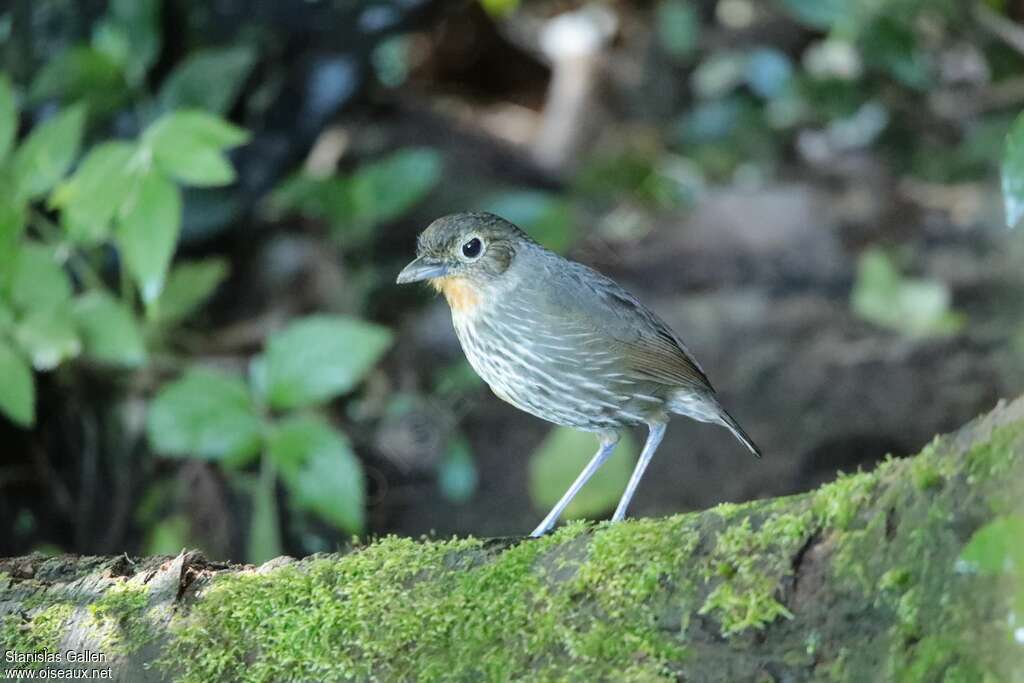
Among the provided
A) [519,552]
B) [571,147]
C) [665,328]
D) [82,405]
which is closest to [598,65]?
[571,147]

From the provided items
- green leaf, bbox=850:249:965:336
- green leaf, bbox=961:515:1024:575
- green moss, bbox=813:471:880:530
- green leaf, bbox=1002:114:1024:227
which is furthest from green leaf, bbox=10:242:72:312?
green leaf, bbox=850:249:965:336

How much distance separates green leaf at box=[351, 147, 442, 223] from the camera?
5.50 m

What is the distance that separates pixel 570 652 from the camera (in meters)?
2.26

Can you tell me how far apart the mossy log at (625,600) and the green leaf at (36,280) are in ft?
5.26

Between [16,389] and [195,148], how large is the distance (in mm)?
985

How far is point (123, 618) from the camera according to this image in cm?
252

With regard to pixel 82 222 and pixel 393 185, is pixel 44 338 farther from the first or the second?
pixel 393 185

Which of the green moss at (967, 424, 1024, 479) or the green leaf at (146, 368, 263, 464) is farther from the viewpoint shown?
the green leaf at (146, 368, 263, 464)

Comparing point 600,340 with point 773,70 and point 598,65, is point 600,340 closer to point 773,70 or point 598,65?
point 773,70

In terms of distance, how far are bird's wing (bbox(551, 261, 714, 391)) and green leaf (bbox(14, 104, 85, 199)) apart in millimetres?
1727

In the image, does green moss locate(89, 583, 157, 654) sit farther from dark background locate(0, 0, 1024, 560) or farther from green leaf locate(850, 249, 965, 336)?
green leaf locate(850, 249, 965, 336)

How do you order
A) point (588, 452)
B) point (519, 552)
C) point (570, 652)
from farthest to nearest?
point (588, 452), point (519, 552), point (570, 652)

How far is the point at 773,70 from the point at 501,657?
19.4ft

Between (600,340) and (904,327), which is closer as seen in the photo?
(600,340)
